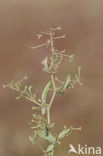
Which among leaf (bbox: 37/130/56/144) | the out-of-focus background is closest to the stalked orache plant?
leaf (bbox: 37/130/56/144)

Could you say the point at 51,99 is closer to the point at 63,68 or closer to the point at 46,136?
the point at 46,136

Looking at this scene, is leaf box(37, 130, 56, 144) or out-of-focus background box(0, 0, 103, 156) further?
out-of-focus background box(0, 0, 103, 156)

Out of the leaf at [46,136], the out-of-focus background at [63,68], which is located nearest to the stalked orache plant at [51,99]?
the leaf at [46,136]

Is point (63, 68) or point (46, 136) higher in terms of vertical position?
point (46, 136)

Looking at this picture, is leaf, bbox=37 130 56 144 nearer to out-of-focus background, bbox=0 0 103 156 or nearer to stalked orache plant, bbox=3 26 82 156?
stalked orache plant, bbox=3 26 82 156

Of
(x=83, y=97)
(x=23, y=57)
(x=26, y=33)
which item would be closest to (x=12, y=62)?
(x=23, y=57)

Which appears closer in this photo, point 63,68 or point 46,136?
point 46,136

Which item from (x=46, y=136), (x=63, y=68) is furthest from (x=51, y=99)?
(x=63, y=68)

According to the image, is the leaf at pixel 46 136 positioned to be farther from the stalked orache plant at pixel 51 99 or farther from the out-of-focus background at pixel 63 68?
the out-of-focus background at pixel 63 68
